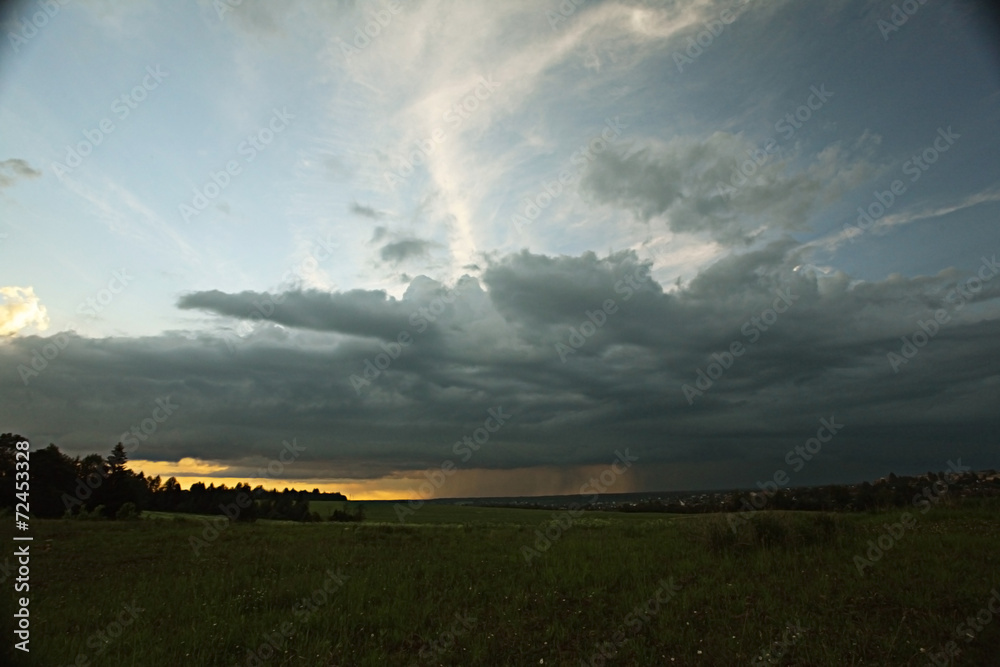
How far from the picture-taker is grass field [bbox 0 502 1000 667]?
7836 mm

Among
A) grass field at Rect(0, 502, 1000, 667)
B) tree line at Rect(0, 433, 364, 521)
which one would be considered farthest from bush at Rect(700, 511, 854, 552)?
tree line at Rect(0, 433, 364, 521)

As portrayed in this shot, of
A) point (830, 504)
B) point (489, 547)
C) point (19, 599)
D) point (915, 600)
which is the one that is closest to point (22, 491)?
point (19, 599)

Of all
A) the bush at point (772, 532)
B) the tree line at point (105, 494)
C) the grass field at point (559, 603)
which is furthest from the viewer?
the tree line at point (105, 494)

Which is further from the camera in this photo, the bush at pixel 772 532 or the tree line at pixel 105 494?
the tree line at pixel 105 494

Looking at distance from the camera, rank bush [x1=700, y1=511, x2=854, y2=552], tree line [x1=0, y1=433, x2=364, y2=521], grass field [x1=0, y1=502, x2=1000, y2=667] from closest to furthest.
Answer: grass field [x1=0, y1=502, x2=1000, y2=667] → bush [x1=700, y1=511, x2=854, y2=552] → tree line [x1=0, y1=433, x2=364, y2=521]

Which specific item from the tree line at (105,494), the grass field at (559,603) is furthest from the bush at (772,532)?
the tree line at (105,494)

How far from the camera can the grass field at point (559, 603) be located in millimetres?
7836

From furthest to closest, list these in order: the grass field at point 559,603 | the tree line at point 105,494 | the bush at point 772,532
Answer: the tree line at point 105,494 < the bush at point 772,532 < the grass field at point 559,603

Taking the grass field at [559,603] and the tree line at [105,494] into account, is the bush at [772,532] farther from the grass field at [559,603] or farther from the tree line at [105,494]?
the tree line at [105,494]

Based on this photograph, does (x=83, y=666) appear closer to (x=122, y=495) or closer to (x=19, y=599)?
(x=19, y=599)

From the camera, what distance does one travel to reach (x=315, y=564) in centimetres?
1530

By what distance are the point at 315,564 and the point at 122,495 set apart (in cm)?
5698

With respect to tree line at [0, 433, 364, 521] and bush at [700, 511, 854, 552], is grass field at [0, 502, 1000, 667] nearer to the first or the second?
bush at [700, 511, 854, 552]

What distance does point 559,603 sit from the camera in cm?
1043
